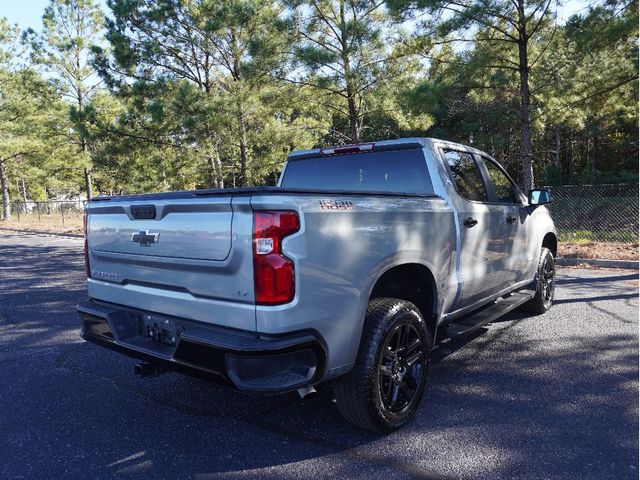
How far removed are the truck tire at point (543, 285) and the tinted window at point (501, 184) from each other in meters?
1.08

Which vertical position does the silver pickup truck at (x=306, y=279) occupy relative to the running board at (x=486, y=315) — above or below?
above

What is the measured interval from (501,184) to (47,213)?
33953mm

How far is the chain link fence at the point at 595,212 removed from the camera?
44.2ft

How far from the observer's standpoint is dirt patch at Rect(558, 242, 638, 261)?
10.0 m

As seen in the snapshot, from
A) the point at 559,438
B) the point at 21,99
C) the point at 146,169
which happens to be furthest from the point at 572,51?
the point at 21,99

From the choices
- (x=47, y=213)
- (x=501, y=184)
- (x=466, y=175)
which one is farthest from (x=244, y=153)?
(x=47, y=213)

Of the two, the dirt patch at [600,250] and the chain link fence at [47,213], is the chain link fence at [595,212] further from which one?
the chain link fence at [47,213]

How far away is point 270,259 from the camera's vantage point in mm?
2420

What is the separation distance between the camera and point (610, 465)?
2.64m

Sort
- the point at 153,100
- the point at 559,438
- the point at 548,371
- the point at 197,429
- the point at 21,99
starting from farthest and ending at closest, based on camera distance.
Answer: the point at 21,99 < the point at 153,100 < the point at 548,371 < the point at 197,429 < the point at 559,438

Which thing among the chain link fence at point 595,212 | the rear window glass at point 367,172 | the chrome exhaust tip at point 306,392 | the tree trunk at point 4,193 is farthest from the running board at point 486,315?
the tree trunk at point 4,193

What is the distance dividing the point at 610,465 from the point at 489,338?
7.66 ft

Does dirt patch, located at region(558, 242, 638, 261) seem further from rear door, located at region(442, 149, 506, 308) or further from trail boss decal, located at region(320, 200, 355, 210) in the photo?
trail boss decal, located at region(320, 200, 355, 210)

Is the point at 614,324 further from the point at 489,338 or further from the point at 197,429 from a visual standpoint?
the point at 197,429
